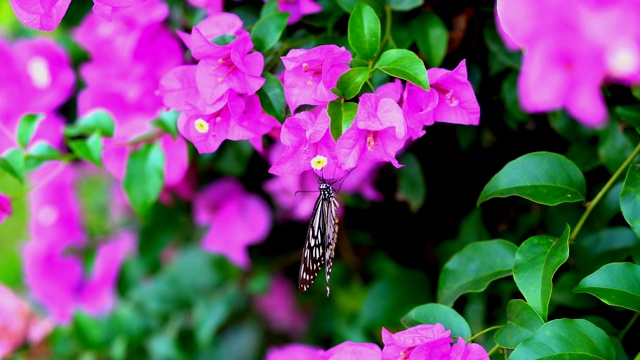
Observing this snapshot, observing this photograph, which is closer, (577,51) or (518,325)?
(577,51)

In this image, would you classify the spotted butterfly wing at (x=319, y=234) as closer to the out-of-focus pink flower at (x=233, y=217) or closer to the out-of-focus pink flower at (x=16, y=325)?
the out-of-focus pink flower at (x=233, y=217)

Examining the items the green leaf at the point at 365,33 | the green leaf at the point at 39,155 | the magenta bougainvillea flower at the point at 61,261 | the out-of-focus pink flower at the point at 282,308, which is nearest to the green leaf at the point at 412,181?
the green leaf at the point at 365,33

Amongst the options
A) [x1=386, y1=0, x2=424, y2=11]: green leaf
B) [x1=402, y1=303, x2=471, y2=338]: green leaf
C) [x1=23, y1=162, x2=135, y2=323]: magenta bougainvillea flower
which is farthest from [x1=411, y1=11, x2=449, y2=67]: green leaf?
[x1=23, y1=162, x2=135, y2=323]: magenta bougainvillea flower

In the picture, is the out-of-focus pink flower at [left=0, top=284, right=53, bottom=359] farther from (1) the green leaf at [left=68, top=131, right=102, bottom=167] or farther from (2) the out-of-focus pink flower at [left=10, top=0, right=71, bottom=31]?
(2) the out-of-focus pink flower at [left=10, top=0, right=71, bottom=31]

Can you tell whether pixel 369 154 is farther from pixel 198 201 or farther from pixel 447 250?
pixel 198 201

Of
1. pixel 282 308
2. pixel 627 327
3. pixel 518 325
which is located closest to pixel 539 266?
pixel 518 325

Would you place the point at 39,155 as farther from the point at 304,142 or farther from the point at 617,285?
the point at 617,285
